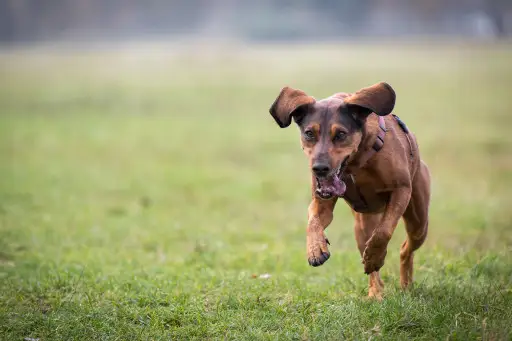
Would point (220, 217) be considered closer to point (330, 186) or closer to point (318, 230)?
point (318, 230)

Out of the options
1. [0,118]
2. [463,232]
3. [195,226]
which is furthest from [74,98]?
[463,232]

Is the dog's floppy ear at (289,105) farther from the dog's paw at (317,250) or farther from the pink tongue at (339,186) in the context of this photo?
the dog's paw at (317,250)

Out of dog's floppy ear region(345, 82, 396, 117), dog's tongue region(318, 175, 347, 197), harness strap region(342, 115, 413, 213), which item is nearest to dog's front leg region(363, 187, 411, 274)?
harness strap region(342, 115, 413, 213)

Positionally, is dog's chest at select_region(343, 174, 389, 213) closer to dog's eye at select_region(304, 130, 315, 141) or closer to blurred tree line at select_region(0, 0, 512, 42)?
dog's eye at select_region(304, 130, 315, 141)

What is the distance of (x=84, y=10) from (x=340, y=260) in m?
60.7

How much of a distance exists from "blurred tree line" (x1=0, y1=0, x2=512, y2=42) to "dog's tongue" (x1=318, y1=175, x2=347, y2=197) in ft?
183

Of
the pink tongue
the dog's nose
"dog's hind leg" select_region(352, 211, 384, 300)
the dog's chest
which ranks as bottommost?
"dog's hind leg" select_region(352, 211, 384, 300)

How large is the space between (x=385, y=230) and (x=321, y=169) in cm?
95

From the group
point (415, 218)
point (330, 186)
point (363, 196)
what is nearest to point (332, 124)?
point (330, 186)

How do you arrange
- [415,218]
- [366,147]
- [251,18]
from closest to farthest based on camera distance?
[366,147]
[415,218]
[251,18]

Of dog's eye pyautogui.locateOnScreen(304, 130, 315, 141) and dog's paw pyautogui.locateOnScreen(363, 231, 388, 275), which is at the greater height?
dog's eye pyautogui.locateOnScreen(304, 130, 315, 141)

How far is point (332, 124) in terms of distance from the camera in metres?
6.25

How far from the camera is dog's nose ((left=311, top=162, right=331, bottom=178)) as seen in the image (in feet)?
19.9

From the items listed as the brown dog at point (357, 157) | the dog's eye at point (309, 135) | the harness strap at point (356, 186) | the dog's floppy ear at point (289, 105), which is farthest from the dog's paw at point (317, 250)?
the dog's floppy ear at point (289, 105)
